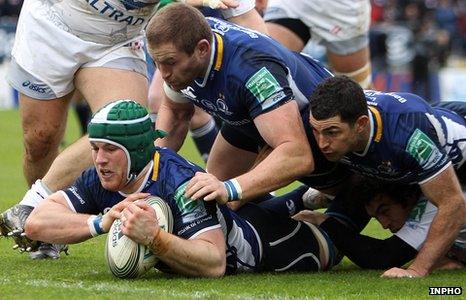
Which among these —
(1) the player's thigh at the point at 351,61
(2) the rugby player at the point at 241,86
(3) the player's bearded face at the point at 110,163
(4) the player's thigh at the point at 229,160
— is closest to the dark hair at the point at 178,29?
(2) the rugby player at the point at 241,86

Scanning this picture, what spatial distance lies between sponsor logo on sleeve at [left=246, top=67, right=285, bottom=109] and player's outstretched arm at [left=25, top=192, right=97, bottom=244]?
3.74 ft

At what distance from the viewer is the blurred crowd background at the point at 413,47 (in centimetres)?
2361

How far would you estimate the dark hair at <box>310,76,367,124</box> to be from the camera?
20.8ft

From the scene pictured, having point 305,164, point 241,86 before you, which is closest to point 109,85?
point 241,86

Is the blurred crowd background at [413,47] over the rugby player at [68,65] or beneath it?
beneath

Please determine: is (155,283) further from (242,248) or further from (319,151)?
(319,151)

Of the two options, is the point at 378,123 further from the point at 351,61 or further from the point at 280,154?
the point at 351,61

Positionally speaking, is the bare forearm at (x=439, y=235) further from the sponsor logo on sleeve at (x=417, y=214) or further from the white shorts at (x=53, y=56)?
the white shorts at (x=53, y=56)

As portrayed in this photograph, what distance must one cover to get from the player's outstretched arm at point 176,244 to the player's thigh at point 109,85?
5.18 ft

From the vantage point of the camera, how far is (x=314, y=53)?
22.6 metres

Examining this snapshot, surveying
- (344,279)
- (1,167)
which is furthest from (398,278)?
(1,167)

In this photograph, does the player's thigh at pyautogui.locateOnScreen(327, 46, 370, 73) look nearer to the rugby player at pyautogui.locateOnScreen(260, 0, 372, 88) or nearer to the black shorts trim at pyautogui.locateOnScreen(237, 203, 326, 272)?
the rugby player at pyautogui.locateOnScreen(260, 0, 372, 88)

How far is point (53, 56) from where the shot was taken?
300 inches

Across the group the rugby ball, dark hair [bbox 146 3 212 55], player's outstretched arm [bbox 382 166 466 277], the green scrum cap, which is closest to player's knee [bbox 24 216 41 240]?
the rugby ball
